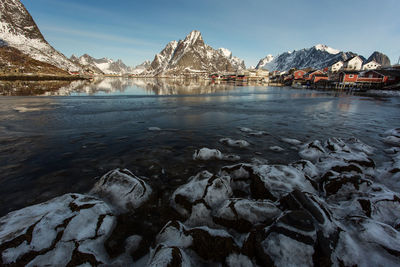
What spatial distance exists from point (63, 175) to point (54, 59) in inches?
6472

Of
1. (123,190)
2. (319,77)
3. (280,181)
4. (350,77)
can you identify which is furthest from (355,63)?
(123,190)

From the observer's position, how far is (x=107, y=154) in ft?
21.1

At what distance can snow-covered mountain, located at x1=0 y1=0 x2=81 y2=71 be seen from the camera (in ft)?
366

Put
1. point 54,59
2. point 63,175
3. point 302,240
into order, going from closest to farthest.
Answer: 1. point 302,240
2. point 63,175
3. point 54,59

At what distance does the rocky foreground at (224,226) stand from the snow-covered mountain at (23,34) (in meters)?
151

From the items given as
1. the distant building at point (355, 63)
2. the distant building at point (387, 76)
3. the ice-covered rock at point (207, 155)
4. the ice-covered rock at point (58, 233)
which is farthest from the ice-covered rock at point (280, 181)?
the distant building at point (355, 63)

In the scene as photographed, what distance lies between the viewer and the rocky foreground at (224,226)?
2.29 metres

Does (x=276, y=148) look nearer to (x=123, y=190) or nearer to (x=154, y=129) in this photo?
(x=123, y=190)

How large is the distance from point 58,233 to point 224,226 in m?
2.67

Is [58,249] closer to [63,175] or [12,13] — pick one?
[63,175]

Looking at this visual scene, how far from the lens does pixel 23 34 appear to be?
123062mm

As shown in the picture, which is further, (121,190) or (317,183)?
(317,183)

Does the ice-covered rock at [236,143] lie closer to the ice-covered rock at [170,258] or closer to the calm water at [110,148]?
the calm water at [110,148]

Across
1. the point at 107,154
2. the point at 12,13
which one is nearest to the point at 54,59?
the point at 12,13
